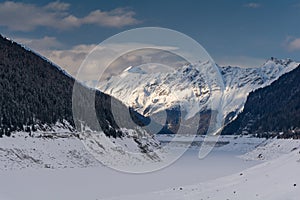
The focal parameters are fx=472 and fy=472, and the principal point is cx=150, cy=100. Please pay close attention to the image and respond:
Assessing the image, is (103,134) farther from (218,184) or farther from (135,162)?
(218,184)

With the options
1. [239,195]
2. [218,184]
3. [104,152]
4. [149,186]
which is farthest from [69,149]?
[239,195]

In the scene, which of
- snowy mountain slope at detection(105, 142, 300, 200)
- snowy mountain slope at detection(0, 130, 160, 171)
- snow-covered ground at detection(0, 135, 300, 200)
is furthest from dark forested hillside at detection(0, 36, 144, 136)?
snowy mountain slope at detection(105, 142, 300, 200)

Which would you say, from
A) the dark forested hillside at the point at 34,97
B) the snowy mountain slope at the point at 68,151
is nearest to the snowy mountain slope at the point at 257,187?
the snowy mountain slope at the point at 68,151

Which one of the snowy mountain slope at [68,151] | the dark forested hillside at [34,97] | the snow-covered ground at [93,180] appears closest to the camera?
the snow-covered ground at [93,180]

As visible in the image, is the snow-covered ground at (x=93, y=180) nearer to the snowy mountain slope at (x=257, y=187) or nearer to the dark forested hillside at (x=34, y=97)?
the snowy mountain slope at (x=257, y=187)

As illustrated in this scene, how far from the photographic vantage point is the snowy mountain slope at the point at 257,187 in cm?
2431

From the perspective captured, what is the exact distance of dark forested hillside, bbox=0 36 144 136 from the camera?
83250 millimetres

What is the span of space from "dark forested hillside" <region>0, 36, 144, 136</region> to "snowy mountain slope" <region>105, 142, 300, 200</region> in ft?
160

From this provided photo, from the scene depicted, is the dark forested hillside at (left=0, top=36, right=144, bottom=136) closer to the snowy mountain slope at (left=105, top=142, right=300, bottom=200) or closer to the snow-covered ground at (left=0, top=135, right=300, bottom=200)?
the snow-covered ground at (left=0, top=135, right=300, bottom=200)

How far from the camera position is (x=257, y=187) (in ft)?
88.2

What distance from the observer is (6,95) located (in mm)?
87375

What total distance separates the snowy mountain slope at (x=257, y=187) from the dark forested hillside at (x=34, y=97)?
48.7 metres

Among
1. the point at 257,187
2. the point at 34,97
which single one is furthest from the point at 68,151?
the point at 257,187

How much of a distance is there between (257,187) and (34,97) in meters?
75.7
